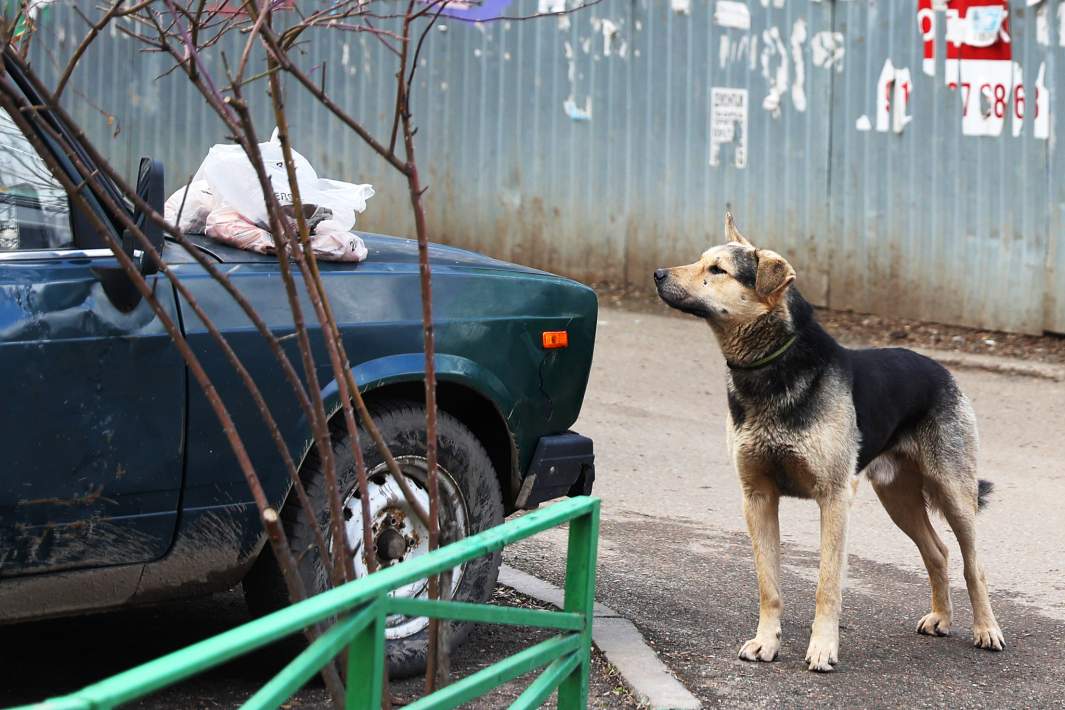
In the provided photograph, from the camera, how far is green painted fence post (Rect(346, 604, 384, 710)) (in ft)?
8.17

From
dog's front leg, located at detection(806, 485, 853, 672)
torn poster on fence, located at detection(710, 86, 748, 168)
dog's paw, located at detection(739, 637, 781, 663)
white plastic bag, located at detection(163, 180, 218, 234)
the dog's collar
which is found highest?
torn poster on fence, located at detection(710, 86, 748, 168)

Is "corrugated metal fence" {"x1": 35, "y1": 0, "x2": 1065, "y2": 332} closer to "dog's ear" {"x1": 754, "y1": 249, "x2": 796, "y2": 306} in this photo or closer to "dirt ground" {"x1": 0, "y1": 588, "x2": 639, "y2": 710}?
"dog's ear" {"x1": 754, "y1": 249, "x2": 796, "y2": 306}

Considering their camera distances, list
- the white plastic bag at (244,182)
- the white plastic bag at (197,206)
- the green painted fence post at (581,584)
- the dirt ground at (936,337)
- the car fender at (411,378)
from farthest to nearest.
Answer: the dirt ground at (936,337), the white plastic bag at (197,206), the white plastic bag at (244,182), the car fender at (411,378), the green painted fence post at (581,584)

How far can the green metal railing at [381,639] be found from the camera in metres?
2.01

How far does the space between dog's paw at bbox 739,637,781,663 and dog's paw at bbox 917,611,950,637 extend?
2.46 ft

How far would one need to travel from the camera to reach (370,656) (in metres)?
2.51

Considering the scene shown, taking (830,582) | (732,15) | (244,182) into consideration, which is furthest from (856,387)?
(732,15)

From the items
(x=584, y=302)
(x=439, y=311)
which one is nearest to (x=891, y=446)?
(x=584, y=302)

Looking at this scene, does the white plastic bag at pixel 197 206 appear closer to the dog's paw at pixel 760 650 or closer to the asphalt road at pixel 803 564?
the asphalt road at pixel 803 564

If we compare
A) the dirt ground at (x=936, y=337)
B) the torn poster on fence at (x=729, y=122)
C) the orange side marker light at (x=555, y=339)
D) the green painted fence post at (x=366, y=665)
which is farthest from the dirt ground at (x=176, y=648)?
the torn poster on fence at (x=729, y=122)

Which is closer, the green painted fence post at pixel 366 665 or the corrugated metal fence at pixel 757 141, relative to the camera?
the green painted fence post at pixel 366 665

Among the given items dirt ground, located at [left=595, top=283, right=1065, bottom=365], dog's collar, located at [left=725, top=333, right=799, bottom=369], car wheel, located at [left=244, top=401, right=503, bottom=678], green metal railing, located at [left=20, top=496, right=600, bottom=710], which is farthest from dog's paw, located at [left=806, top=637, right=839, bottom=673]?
dirt ground, located at [left=595, top=283, right=1065, bottom=365]

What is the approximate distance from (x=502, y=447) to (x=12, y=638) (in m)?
1.73

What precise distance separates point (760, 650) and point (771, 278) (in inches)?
49.4
